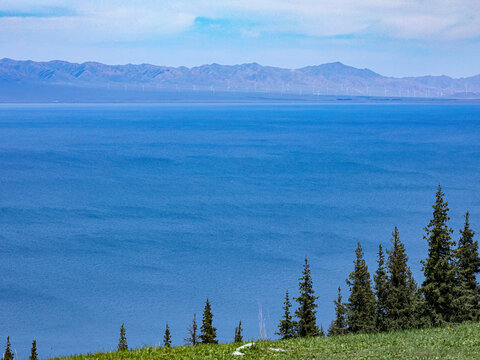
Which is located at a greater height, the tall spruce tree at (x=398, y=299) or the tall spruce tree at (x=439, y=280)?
the tall spruce tree at (x=439, y=280)

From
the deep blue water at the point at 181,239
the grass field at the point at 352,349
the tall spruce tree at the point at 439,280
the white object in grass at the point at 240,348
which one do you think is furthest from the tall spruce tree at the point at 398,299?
the deep blue water at the point at 181,239

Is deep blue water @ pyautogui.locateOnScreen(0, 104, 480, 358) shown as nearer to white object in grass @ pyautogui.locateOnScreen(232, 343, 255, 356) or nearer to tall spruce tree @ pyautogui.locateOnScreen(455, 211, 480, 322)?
tall spruce tree @ pyautogui.locateOnScreen(455, 211, 480, 322)

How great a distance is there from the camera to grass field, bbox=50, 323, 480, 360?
20484 mm

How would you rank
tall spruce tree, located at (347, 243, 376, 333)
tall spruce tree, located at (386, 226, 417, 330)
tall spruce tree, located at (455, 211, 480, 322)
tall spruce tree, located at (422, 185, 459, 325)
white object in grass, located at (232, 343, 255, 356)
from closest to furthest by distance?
white object in grass, located at (232, 343, 255, 356), tall spruce tree, located at (422, 185, 459, 325), tall spruce tree, located at (455, 211, 480, 322), tall spruce tree, located at (386, 226, 417, 330), tall spruce tree, located at (347, 243, 376, 333)

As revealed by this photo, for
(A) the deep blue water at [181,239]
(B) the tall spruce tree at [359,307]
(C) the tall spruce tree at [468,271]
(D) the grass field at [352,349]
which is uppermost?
(D) the grass field at [352,349]

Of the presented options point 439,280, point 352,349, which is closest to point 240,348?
point 352,349

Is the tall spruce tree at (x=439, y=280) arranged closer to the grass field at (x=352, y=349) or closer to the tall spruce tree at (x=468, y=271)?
the tall spruce tree at (x=468, y=271)

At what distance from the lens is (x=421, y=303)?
3562cm

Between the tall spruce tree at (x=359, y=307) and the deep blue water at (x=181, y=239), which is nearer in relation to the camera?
the tall spruce tree at (x=359, y=307)

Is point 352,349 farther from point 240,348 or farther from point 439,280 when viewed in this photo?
point 439,280

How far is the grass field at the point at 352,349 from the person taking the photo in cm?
2048

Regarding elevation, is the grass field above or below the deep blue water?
above

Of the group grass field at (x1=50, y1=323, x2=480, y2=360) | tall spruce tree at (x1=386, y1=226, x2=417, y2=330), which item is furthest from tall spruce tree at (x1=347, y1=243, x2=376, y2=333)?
grass field at (x1=50, y1=323, x2=480, y2=360)

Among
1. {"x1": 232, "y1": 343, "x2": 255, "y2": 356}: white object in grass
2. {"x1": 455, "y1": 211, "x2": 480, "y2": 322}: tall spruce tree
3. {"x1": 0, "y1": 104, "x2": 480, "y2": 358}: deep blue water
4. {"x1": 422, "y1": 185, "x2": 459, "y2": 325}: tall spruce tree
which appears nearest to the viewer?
{"x1": 232, "y1": 343, "x2": 255, "y2": 356}: white object in grass
